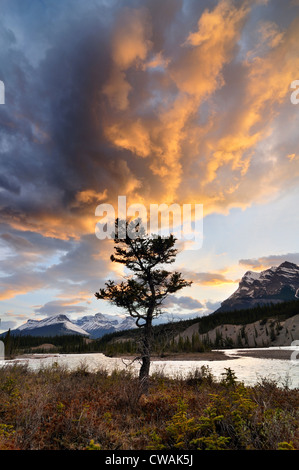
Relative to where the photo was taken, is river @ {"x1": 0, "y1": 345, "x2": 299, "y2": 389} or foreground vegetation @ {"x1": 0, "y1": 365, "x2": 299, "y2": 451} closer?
foreground vegetation @ {"x1": 0, "y1": 365, "x2": 299, "y2": 451}

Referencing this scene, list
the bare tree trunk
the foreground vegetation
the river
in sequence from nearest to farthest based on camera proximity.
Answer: the foreground vegetation
the bare tree trunk
the river

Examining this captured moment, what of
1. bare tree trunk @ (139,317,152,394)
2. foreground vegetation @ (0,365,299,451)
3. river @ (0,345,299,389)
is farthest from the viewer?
river @ (0,345,299,389)

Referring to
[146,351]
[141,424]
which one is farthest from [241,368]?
[141,424]

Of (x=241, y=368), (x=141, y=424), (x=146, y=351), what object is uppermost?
(x=146, y=351)

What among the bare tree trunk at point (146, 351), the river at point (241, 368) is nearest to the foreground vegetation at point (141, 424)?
the river at point (241, 368)

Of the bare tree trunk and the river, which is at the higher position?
the bare tree trunk

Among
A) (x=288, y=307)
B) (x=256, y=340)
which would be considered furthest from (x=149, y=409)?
(x=288, y=307)

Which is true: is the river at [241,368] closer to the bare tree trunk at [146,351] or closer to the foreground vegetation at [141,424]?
the bare tree trunk at [146,351]

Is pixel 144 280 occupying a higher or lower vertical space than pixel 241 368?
higher

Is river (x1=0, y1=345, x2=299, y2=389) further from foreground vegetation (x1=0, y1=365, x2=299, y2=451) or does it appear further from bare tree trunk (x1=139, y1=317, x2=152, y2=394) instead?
foreground vegetation (x1=0, y1=365, x2=299, y2=451)

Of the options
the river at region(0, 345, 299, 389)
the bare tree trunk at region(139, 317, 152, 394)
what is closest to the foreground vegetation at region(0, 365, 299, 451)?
the river at region(0, 345, 299, 389)

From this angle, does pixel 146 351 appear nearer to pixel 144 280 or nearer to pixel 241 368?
pixel 144 280
